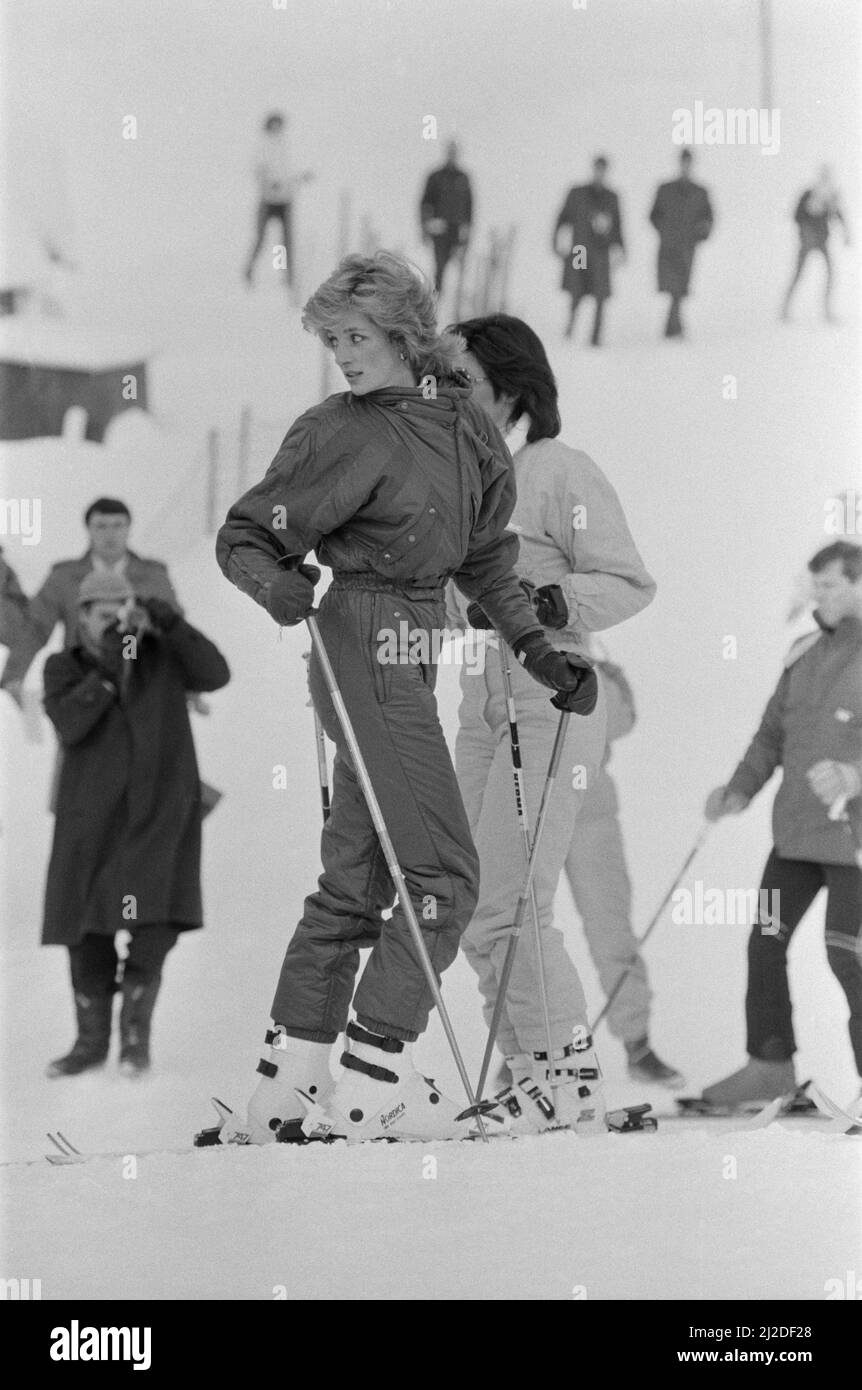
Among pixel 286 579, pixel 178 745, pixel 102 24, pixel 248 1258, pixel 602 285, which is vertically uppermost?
pixel 102 24

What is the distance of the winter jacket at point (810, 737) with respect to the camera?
3.94 m

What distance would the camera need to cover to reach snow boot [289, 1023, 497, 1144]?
3213 mm

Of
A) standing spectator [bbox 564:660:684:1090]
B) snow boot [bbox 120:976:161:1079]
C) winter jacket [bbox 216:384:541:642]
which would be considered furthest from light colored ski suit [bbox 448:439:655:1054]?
snow boot [bbox 120:976:161:1079]

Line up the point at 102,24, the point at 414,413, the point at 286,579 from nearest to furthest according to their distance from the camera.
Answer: the point at 286,579 → the point at 414,413 → the point at 102,24

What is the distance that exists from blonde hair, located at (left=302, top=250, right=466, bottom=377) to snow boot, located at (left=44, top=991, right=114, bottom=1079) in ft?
4.91

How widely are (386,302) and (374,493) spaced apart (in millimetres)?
340

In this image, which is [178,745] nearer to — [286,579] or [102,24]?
[286,579]

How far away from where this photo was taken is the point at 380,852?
328 cm

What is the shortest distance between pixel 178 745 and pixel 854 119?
1967 millimetres

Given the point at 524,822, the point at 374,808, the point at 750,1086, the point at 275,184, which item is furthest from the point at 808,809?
the point at 275,184

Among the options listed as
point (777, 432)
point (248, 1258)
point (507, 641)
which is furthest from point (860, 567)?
point (248, 1258)

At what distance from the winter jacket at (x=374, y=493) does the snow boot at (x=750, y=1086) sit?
1.37 meters

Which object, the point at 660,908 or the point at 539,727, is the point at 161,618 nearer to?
the point at 539,727

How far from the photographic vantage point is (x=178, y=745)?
3824 mm
